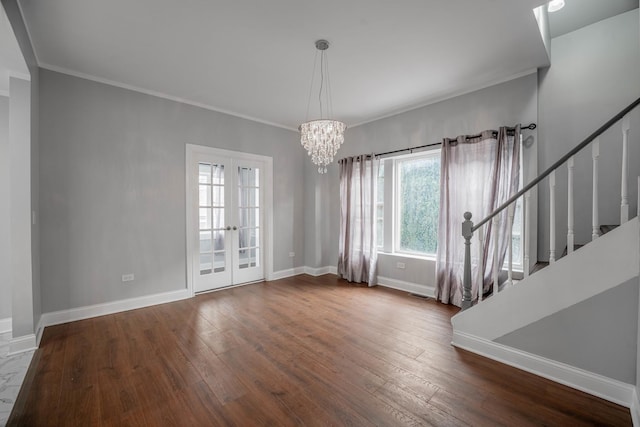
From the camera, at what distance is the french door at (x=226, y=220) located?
4223mm

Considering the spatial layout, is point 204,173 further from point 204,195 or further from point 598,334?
point 598,334

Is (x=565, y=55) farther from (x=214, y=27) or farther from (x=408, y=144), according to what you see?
(x=214, y=27)

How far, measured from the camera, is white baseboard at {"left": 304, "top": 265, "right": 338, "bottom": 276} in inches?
A: 214

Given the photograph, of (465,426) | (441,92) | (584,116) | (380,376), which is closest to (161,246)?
(380,376)

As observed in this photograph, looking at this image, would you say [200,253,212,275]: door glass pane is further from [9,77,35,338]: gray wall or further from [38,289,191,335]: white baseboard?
[9,77,35,338]: gray wall

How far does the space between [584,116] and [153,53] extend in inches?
178

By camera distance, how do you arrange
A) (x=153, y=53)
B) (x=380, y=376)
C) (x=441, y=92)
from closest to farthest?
(x=380, y=376)
(x=153, y=53)
(x=441, y=92)

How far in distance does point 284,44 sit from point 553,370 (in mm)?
3572

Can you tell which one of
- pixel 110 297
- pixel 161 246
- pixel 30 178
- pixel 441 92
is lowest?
pixel 110 297

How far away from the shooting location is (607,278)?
189 cm

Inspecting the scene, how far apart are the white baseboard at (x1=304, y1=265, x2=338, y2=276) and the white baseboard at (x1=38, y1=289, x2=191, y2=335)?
2246 mm

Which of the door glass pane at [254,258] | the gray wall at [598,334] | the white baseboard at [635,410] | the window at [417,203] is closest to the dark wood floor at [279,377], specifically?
the white baseboard at [635,410]

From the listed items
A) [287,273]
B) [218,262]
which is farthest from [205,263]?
[287,273]

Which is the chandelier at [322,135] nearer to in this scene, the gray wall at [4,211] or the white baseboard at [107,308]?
the white baseboard at [107,308]
